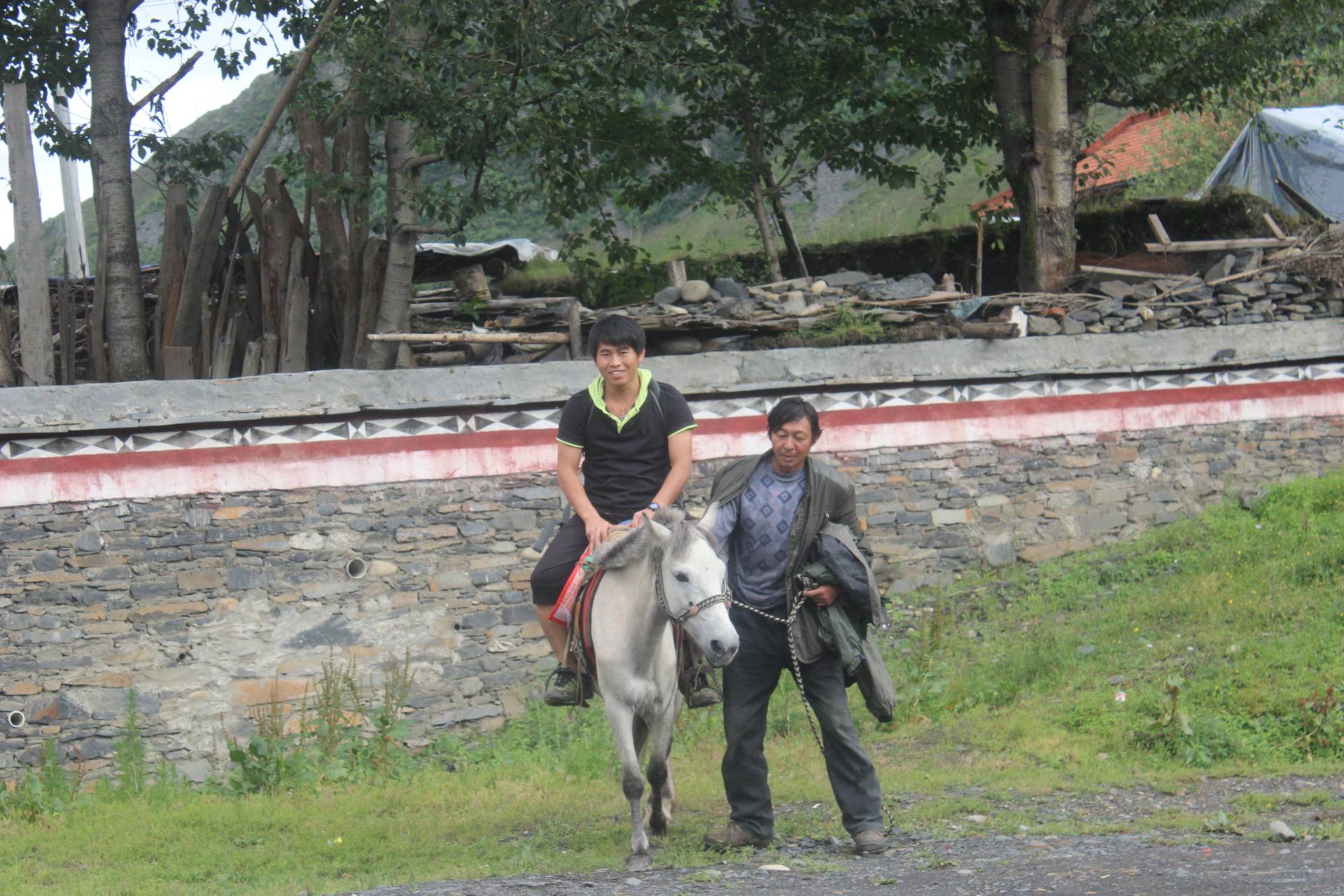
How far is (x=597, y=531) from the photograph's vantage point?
5.97m

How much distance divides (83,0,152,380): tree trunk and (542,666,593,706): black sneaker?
20.8ft

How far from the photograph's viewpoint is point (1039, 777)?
24.0 ft

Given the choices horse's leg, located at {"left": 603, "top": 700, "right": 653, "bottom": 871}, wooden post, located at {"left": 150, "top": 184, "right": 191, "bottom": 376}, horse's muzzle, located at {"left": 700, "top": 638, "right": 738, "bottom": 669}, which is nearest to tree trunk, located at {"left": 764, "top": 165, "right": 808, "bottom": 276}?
wooden post, located at {"left": 150, "top": 184, "right": 191, "bottom": 376}

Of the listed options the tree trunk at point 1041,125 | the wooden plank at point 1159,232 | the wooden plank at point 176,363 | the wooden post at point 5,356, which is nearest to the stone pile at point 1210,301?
the wooden plank at point 1159,232

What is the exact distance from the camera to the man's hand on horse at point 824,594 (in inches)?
220

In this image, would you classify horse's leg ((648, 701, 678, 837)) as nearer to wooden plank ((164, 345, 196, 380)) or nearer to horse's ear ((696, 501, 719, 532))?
horse's ear ((696, 501, 719, 532))

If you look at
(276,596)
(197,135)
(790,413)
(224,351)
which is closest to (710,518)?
(790,413)

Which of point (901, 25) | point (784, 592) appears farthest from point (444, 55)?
point (784, 592)

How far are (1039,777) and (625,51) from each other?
710 cm

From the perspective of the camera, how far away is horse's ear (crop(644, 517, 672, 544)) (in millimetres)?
5477

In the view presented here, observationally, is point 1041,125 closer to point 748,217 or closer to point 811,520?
point 811,520

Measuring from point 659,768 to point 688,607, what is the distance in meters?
1.09

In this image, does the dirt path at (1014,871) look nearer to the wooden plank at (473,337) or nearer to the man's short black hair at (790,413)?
the man's short black hair at (790,413)

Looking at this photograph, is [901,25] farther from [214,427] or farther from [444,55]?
[214,427]
